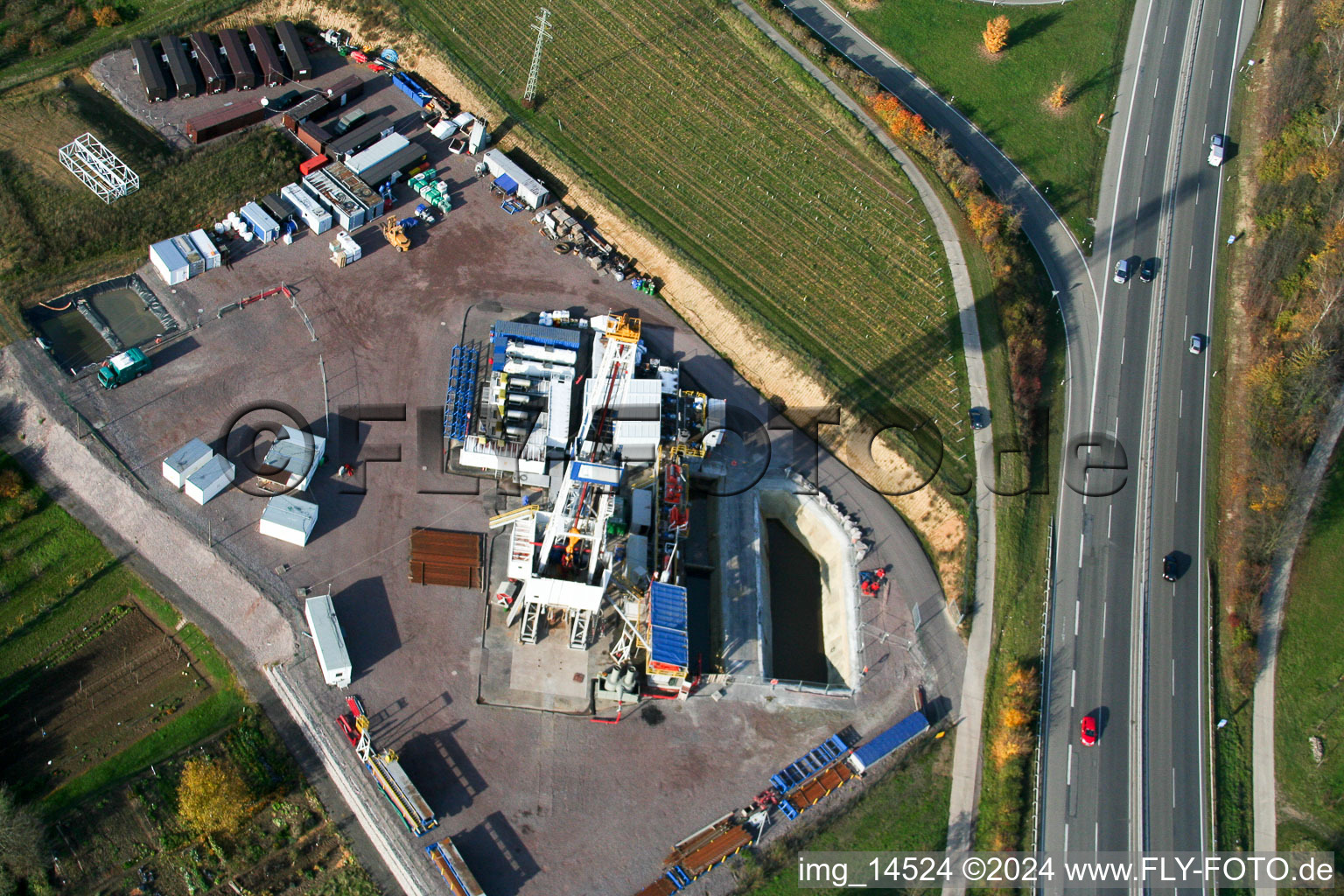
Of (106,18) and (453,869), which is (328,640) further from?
(106,18)

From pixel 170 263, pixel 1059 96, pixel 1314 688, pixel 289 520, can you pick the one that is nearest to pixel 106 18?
pixel 170 263

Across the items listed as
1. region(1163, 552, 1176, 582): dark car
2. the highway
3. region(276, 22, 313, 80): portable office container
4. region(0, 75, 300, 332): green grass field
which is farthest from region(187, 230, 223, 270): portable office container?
region(1163, 552, 1176, 582): dark car

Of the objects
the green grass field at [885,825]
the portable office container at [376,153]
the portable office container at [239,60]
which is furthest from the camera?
the portable office container at [239,60]

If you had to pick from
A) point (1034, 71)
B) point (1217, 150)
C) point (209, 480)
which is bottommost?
point (209, 480)

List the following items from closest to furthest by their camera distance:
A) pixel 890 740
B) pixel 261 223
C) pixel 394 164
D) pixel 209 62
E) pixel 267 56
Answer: pixel 890 740 → pixel 261 223 → pixel 394 164 → pixel 209 62 → pixel 267 56

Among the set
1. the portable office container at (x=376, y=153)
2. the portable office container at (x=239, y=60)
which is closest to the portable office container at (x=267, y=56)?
the portable office container at (x=239, y=60)

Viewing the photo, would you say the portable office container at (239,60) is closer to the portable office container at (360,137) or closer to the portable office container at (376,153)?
the portable office container at (360,137)

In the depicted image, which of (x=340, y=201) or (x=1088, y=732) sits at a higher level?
(x=340, y=201)
